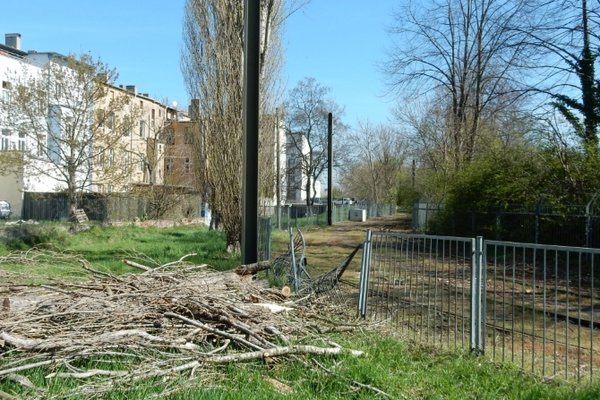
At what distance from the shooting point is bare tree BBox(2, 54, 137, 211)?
3125 centimetres

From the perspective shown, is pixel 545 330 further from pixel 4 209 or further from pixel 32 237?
pixel 4 209

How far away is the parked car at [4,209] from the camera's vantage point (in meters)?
41.3

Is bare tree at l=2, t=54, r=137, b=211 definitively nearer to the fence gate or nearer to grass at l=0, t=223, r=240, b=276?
grass at l=0, t=223, r=240, b=276

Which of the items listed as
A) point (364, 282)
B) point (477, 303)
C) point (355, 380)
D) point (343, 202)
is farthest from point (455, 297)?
point (343, 202)

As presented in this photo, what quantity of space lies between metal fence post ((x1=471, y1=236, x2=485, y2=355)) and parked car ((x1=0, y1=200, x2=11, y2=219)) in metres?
41.0

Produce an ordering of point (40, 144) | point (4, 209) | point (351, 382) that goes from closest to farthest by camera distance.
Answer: point (351, 382), point (40, 144), point (4, 209)

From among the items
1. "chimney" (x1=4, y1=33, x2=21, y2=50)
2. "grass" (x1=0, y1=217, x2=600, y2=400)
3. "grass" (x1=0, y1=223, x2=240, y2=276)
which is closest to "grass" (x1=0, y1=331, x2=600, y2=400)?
"grass" (x1=0, y1=217, x2=600, y2=400)

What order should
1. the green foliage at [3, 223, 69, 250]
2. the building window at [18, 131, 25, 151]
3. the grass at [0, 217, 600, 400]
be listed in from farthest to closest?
the building window at [18, 131, 25, 151], the green foliage at [3, 223, 69, 250], the grass at [0, 217, 600, 400]

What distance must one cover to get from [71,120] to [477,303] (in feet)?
94.1

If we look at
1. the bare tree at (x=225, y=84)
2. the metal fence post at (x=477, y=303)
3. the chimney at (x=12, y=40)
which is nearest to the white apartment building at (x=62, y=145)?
the bare tree at (x=225, y=84)

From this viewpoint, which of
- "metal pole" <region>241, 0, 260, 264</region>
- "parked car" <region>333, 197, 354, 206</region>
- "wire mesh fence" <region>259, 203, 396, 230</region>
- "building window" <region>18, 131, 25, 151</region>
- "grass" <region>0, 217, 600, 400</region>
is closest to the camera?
"grass" <region>0, 217, 600, 400</region>

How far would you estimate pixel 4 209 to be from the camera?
4200cm

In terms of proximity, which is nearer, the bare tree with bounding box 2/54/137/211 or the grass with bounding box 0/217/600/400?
the grass with bounding box 0/217/600/400

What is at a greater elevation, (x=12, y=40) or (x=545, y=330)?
(x=12, y=40)
